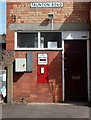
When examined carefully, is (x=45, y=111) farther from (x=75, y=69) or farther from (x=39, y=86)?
(x=75, y=69)

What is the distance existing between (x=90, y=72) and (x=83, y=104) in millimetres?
1390

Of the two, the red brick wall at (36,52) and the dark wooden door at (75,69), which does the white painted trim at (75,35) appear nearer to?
the dark wooden door at (75,69)

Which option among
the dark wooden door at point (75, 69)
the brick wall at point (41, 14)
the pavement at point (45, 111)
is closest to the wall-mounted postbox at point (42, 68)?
the dark wooden door at point (75, 69)

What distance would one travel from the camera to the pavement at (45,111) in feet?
25.4

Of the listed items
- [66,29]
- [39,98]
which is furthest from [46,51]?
[39,98]

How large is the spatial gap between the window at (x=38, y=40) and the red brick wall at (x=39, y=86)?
71 cm

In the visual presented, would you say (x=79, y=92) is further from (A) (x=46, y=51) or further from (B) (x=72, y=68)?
(A) (x=46, y=51)

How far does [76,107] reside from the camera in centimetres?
928

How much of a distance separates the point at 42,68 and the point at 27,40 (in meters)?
1.37

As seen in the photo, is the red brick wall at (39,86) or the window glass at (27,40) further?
the window glass at (27,40)

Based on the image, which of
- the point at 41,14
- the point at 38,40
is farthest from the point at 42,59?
the point at 41,14

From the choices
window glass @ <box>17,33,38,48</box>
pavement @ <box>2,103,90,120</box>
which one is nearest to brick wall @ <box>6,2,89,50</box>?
window glass @ <box>17,33,38,48</box>

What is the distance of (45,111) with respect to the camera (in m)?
8.51

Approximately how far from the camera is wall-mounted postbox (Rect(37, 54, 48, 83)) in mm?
10531
